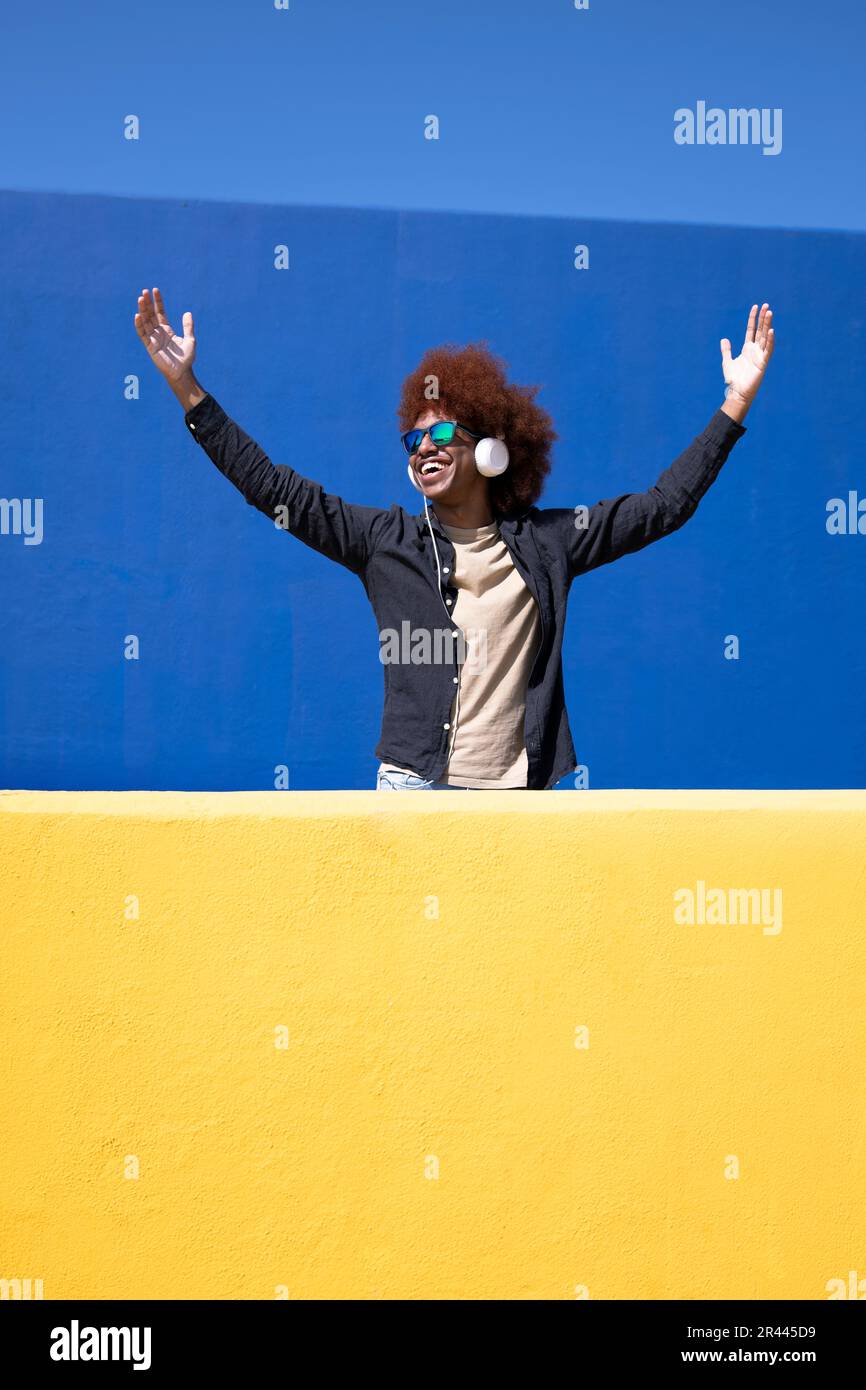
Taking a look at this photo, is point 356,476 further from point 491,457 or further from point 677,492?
point 677,492

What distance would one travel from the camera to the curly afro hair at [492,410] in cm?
346

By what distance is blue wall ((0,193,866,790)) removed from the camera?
7.15 m

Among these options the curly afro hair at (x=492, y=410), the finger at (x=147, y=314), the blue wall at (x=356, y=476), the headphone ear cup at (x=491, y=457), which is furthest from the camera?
the blue wall at (x=356, y=476)

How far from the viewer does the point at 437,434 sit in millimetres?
3299

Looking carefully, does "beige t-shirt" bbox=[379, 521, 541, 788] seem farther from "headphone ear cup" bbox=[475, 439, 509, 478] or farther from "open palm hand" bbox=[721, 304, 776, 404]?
"open palm hand" bbox=[721, 304, 776, 404]

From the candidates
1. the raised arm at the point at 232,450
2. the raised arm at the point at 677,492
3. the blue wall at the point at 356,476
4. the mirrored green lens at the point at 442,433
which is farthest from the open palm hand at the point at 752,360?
the blue wall at the point at 356,476

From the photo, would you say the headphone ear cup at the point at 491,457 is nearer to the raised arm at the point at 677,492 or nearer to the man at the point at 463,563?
the man at the point at 463,563

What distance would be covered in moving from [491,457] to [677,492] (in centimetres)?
47

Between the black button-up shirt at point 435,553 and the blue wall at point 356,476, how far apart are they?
13.1ft

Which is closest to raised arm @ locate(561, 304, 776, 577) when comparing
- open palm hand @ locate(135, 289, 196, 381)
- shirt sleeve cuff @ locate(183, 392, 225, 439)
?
shirt sleeve cuff @ locate(183, 392, 225, 439)

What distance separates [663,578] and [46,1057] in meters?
5.83

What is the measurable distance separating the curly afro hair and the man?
0.13 meters

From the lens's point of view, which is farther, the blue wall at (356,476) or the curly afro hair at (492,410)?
the blue wall at (356,476)

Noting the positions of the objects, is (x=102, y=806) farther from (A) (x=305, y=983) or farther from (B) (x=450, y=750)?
(B) (x=450, y=750)
